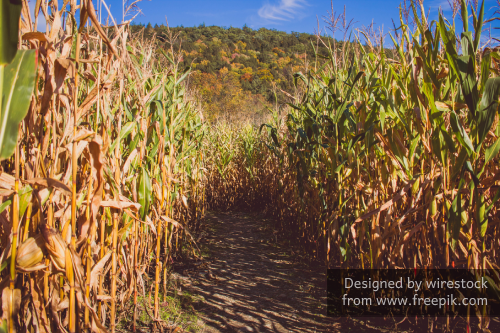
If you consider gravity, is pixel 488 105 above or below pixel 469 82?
below

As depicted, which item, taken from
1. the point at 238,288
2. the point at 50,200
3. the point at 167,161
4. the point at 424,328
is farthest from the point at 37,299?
the point at 424,328

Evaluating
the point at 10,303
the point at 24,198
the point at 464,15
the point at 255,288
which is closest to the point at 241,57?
the point at 255,288

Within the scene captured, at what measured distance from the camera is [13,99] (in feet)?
2.63

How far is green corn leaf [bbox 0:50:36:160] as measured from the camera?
0.78m

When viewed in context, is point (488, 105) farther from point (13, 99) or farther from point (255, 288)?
point (255, 288)

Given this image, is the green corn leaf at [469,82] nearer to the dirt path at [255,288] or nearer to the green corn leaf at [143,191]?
the green corn leaf at [143,191]

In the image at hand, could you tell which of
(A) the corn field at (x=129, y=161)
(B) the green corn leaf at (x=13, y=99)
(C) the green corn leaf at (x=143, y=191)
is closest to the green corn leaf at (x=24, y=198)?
(A) the corn field at (x=129, y=161)

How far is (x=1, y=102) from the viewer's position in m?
0.77

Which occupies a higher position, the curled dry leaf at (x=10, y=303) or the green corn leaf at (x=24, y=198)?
the green corn leaf at (x=24, y=198)
